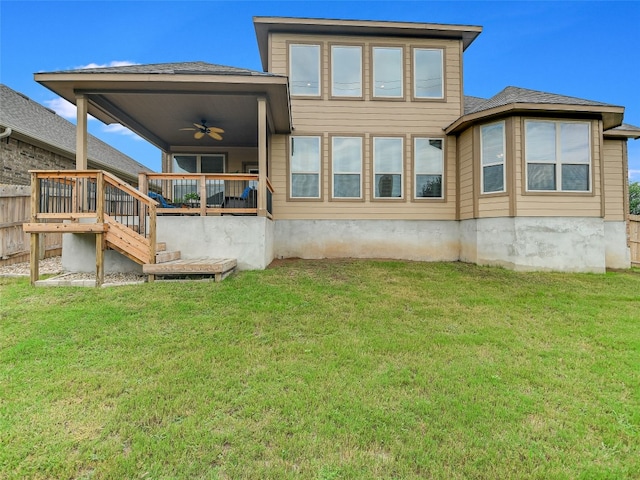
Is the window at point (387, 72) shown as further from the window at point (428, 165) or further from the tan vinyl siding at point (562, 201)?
the tan vinyl siding at point (562, 201)

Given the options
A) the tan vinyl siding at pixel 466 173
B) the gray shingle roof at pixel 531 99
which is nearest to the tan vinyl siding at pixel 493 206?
the tan vinyl siding at pixel 466 173

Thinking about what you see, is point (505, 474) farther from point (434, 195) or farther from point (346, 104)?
point (346, 104)

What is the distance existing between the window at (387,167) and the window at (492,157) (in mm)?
2116

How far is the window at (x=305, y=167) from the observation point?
8.95 meters

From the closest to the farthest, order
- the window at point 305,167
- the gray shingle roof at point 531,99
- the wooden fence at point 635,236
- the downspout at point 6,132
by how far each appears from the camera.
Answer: the gray shingle roof at point 531,99 < the downspout at point 6,132 < the window at point 305,167 < the wooden fence at point 635,236

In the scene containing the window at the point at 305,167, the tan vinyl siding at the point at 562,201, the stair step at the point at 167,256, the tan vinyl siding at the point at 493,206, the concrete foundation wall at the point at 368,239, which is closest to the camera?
the stair step at the point at 167,256

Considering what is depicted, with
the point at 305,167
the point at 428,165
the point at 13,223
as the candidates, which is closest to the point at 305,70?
the point at 305,167

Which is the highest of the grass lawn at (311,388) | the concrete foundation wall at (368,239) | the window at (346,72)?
the window at (346,72)

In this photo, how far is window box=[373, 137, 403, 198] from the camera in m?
9.05

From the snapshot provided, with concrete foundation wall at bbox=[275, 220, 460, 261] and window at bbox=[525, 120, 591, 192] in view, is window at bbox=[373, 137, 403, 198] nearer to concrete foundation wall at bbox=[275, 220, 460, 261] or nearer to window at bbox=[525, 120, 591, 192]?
concrete foundation wall at bbox=[275, 220, 460, 261]

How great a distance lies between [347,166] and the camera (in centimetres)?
903

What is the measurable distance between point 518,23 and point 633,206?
27.4 meters

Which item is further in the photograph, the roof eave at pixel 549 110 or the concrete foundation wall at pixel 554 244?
the concrete foundation wall at pixel 554 244

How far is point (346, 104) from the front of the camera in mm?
9016
